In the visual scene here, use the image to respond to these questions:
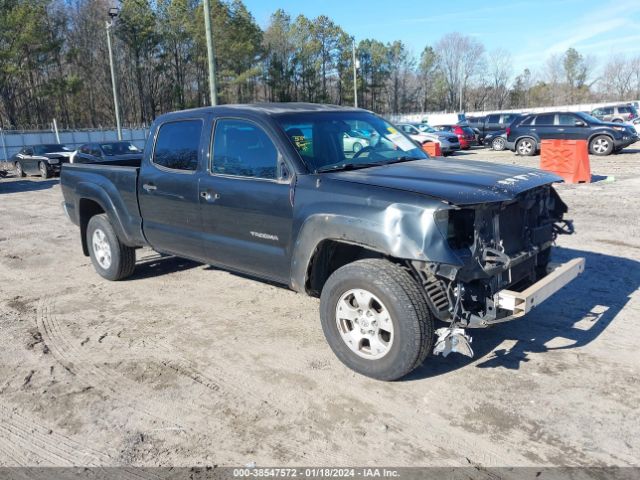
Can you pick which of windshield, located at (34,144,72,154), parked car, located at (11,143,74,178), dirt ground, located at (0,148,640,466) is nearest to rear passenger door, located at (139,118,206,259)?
dirt ground, located at (0,148,640,466)

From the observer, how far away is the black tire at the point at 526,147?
66.8ft

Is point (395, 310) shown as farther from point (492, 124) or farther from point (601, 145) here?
point (492, 124)

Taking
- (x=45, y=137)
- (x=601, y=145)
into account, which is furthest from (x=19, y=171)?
(x=601, y=145)

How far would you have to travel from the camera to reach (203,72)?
61.8m

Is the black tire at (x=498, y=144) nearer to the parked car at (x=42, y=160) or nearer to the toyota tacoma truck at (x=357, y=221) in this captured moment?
the parked car at (x=42, y=160)

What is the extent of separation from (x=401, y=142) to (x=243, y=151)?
1.52m

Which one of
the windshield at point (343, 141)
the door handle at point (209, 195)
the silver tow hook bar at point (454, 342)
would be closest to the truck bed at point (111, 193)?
the door handle at point (209, 195)

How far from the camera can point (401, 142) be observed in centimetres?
510

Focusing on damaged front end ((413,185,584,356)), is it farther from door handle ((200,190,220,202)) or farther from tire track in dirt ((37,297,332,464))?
door handle ((200,190,220,202))

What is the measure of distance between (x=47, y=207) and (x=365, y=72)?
8036 centimetres

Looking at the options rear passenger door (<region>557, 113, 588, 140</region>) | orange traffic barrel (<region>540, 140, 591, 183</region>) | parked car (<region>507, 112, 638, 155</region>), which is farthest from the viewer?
rear passenger door (<region>557, 113, 588, 140</region>)

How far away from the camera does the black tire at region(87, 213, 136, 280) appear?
20.3 ft

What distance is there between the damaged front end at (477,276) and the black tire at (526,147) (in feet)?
59.1

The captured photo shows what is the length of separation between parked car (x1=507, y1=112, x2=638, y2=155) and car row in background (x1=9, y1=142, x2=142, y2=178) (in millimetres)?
14760
